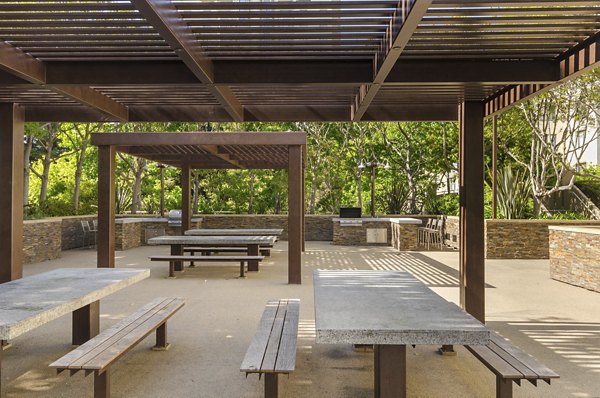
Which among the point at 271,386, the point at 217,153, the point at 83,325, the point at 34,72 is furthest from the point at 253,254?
the point at 271,386

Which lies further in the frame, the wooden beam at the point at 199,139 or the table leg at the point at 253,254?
the table leg at the point at 253,254

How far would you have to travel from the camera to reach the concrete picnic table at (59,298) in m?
3.16

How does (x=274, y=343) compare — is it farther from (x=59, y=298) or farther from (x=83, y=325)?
(x=83, y=325)

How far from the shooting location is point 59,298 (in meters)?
3.78

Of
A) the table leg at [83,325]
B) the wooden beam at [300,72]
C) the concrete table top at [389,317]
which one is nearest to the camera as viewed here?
the concrete table top at [389,317]

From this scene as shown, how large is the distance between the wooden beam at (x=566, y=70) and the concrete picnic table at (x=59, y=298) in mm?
5071

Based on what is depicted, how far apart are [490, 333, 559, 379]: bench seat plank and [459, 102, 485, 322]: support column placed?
2347mm

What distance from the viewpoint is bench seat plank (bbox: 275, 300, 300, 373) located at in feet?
11.1

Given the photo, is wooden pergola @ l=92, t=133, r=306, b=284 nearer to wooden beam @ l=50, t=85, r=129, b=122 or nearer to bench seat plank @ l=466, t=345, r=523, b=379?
wooden beam @ l=50, t=85, r=129, b=122

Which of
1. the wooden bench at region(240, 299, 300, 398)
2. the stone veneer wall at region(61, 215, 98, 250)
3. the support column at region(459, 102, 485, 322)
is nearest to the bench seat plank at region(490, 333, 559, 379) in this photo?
the wooden bench at region(240, 299, 300, 398)

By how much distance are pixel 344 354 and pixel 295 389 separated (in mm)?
1082

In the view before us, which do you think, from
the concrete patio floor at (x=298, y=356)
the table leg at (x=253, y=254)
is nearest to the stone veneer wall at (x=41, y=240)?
the concrete patio floor at (x=298, y=356)

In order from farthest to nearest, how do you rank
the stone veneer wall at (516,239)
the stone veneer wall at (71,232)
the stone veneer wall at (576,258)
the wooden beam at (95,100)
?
1. the stone veneer wall at (71,232)
2. the stone veneer wall at (516,239)
3. the stone veneer wall at (576,258)
4. the wooden beam at (95,100)

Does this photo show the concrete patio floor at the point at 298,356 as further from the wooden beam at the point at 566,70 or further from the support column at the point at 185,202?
the support column at the point at 185,202
